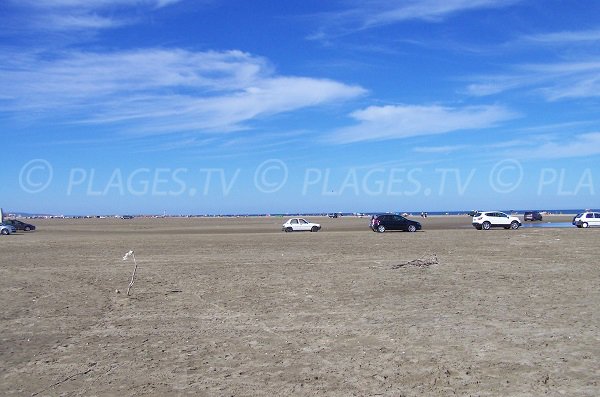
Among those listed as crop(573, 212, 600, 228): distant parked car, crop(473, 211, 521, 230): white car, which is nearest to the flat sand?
crop(473, 211, 521, 230): white car

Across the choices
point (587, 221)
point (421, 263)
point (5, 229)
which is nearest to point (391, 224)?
point (587, 221)

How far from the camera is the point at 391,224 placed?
46125 mm

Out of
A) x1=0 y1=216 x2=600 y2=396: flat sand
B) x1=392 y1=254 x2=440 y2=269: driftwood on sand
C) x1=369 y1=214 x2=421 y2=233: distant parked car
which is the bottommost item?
x1=0 y1=216 x2=600 y2=396: flat sand

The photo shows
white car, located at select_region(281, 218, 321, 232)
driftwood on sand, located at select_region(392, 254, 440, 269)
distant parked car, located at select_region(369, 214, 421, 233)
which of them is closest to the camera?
driftwood on sand, located at select_region(392, 254, 440, 269)

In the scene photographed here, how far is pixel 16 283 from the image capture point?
16328 millimetres

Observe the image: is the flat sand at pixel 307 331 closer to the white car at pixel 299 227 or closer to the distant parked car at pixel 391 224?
the distant parked car at pixel 391 224

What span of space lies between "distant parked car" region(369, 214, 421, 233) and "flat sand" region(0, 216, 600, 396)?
26862 millimetres

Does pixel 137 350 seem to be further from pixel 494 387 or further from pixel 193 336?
pixel 494 387

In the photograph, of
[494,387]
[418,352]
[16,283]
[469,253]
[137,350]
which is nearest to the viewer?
[494,387]

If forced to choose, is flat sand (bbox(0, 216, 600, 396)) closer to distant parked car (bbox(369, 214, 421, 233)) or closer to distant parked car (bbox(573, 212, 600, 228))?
distant parked car (bbox(369, 214, 421, 233))

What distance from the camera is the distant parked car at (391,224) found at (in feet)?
150

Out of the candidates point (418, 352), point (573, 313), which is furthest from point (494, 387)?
point (573, 313)

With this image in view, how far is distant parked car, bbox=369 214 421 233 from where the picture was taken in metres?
Result: 45.8

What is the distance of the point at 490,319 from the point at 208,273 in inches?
406
